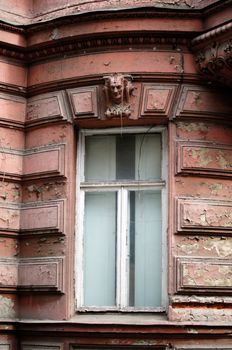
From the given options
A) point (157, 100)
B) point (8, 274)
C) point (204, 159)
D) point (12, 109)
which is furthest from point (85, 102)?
point (8, 274)

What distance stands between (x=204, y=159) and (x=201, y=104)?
20.0 inches

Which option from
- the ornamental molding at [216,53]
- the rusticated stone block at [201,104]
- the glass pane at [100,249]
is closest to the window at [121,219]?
the glass pane at [100,249]

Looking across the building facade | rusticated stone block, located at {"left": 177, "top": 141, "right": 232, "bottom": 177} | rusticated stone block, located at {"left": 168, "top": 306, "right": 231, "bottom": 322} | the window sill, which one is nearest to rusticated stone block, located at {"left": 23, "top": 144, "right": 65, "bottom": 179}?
the building facade

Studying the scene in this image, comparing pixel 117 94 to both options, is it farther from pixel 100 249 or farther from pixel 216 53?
pixel 100 249

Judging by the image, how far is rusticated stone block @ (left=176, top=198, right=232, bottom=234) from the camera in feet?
21.7

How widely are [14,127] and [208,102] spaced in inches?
73.7

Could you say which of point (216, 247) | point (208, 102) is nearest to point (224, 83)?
point (208, 102)

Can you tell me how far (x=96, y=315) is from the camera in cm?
675

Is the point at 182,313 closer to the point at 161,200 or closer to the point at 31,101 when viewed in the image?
the point at 161,200

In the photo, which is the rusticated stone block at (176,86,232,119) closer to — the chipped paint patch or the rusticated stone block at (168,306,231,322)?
the rusticated stone block at (168,306,231,322)

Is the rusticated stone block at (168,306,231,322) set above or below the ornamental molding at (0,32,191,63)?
below

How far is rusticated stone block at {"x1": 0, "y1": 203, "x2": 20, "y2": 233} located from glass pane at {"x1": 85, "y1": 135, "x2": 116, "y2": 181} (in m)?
A: 0.75

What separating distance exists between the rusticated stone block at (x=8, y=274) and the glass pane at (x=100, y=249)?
2.18 ft

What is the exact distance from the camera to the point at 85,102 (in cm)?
693
